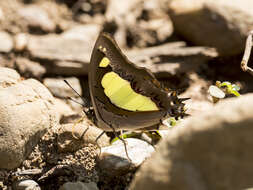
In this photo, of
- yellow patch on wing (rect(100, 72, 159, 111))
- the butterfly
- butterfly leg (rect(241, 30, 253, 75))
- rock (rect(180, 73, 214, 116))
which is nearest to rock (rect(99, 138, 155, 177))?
the butterfly

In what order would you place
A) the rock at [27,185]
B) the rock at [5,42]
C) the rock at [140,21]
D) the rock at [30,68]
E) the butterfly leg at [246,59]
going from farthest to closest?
the rock at [140,21], the rock at [5,42], the rock at [30,68], the butterfly leg at [246,59], the rock at [27,185]

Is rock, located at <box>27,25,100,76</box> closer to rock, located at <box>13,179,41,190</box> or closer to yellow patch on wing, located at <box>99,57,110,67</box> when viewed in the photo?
yellow patch on wing, located at <box>99,57,110,67</box>

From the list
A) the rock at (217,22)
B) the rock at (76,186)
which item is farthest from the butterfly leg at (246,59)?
the rock at (76,186)

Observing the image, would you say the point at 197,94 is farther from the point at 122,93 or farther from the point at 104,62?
Answer: the point at 104,62

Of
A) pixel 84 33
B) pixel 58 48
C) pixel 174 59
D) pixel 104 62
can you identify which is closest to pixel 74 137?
pixel 104 62

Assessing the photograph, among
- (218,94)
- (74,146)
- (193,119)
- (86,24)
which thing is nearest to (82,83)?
(86,24)

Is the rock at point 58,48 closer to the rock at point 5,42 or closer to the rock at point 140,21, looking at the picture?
the rock at point 5,42
